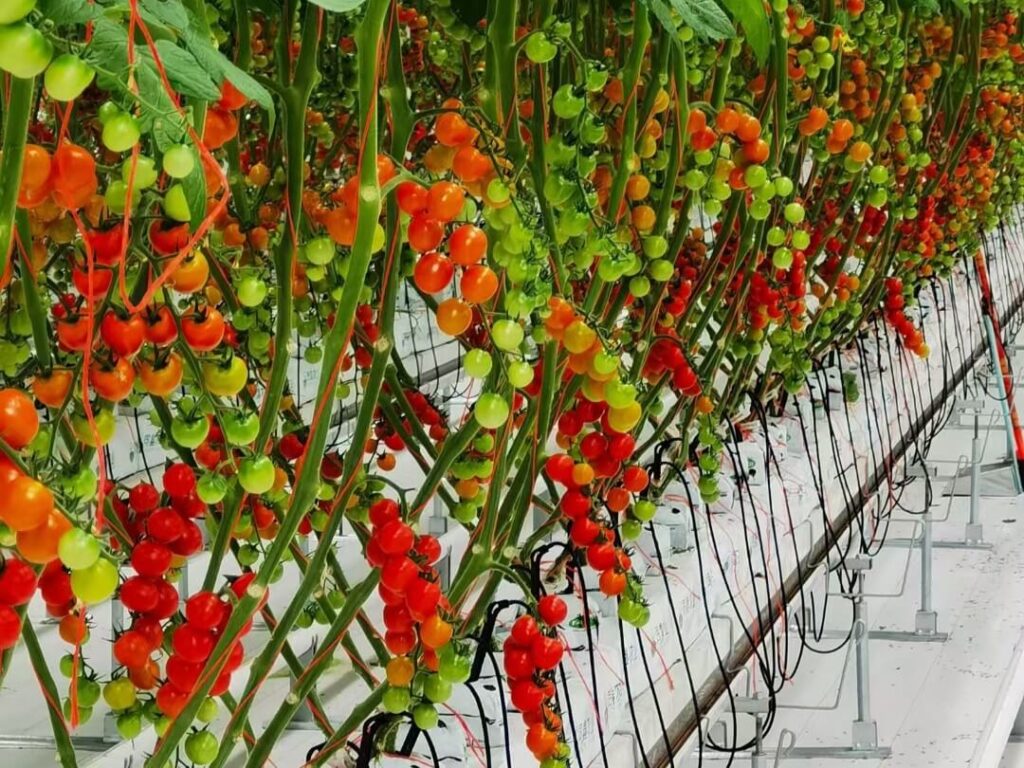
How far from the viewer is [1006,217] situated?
3.36 m

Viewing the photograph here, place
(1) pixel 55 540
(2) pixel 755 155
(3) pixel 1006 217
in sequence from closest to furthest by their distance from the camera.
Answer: (1) pixel 55 540 → (2) pixel 755 155 → (3) pixel 1006 217

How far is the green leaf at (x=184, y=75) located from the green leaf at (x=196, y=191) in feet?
0.08

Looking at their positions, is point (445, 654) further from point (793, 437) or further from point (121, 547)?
point (793, 437)

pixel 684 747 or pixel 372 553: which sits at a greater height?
pixel 372 553

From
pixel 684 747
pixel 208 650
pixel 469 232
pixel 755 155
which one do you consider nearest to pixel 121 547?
pixel 208 650

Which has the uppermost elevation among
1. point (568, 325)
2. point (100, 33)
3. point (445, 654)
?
point (100, 33)

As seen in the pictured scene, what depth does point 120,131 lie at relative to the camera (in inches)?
15.5

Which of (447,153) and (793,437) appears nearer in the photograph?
(447,153)

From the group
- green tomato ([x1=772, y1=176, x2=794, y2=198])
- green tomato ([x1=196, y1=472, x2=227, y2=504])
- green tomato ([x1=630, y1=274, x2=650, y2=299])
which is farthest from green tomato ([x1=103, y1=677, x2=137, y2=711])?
green tomato ([x1=772, y1=176, x2=794, y2=198])

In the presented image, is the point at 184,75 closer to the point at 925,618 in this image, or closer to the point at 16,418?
the point at 16,418

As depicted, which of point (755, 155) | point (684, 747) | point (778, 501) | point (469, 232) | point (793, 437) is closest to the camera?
point (469, 232)

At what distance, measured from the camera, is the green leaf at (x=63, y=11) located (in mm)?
404

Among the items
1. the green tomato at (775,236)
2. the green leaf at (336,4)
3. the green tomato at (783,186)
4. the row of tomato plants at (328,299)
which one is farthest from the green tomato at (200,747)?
the green tomato at (775,236)

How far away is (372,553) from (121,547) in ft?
0.46
